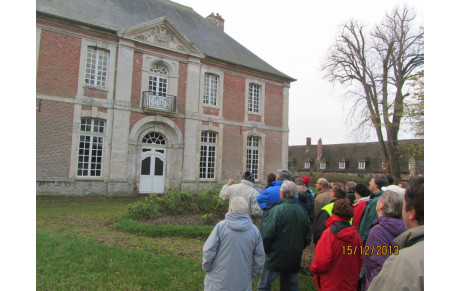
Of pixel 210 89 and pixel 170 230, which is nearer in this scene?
pixel 170 230

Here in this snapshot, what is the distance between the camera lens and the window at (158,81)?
52.2 ft

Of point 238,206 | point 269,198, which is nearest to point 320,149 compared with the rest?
point 269,198

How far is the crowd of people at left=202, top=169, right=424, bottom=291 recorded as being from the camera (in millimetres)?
Result: 1854

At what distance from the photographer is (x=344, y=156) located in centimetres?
4238

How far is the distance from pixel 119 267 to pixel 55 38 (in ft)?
39.6

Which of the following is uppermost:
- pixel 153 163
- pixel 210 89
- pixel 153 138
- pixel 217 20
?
pixel 217 20

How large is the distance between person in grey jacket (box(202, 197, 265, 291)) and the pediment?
546 inches

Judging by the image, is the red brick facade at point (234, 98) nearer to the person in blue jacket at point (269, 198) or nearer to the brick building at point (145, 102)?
the brick building at point (145, 102)

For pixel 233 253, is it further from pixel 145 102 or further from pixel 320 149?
pixel 320 149

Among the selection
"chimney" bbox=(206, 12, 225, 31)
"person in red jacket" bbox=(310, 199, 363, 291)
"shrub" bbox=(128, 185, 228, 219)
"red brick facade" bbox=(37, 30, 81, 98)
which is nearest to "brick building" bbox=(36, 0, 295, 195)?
"red brick facade" bbox=(37, 30, 81, 98)

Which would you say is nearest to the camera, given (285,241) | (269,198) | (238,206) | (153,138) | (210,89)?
(238,206)

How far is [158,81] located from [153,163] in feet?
14.1

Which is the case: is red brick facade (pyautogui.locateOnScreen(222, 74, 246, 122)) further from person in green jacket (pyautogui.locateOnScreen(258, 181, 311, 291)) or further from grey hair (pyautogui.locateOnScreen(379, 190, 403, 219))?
grey hair (pyautogui.locateOnScreen(379, 190, 403, 219))

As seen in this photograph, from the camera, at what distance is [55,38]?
13.1m
